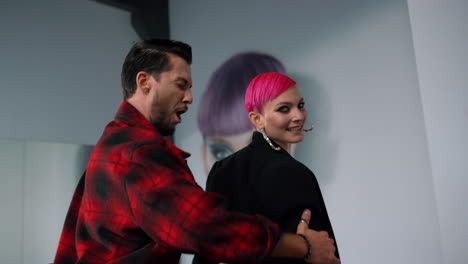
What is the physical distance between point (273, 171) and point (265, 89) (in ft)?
1.03

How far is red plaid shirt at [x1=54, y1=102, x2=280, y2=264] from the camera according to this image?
756 mm

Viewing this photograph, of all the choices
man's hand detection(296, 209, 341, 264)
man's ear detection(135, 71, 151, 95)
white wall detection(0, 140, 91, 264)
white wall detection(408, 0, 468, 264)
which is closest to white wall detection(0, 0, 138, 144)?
white wall detection(0, 140, 91, 264)

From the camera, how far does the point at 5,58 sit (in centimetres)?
318

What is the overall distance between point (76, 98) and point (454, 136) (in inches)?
109

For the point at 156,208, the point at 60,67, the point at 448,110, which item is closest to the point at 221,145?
the point at 60,67

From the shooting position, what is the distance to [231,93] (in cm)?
309

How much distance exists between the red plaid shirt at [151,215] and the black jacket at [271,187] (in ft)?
0.89

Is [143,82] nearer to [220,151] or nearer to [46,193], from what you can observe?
[220,151]

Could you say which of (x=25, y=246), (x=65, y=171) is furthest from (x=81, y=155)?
(x=25, y=246)

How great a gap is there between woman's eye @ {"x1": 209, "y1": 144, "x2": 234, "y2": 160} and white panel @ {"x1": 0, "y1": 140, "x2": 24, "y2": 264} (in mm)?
1323

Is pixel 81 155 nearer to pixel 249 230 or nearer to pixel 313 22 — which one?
pixel 313 22

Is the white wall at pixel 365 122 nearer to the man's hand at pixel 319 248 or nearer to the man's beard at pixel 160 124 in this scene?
the man's hand at pixel 319 248

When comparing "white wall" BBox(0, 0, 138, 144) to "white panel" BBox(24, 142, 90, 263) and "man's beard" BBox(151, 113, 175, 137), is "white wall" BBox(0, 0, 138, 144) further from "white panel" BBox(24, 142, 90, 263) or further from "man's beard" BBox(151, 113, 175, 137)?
"man's beard" BBox(151, 113, 175, 137)

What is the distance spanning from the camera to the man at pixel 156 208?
2.49 feet
